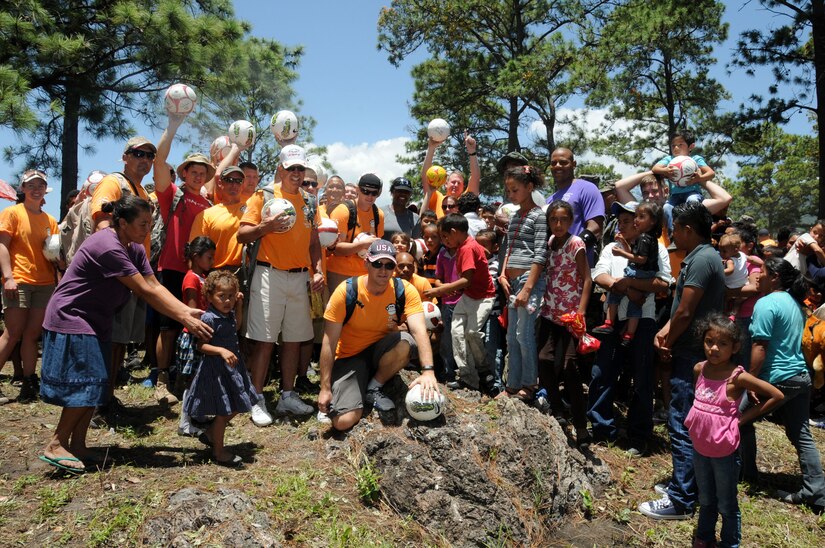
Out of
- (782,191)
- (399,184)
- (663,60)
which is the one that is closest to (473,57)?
(663,60)

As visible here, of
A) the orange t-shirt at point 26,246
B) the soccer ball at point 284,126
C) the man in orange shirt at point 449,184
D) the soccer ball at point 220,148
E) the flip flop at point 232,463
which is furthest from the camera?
the man in orange shirt at point 449,184

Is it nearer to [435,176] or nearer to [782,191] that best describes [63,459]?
[435,176]

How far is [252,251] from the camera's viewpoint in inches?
231

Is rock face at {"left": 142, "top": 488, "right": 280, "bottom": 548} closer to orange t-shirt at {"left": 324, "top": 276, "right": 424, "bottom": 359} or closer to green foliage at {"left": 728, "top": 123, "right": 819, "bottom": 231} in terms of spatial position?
orange t-shirt at {"left": 324, "top": 276, "right": 424, "bottom": 359}

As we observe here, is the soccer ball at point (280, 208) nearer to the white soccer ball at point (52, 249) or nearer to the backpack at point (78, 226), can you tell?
the backpack at point (78, 226)

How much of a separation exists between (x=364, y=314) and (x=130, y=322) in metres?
2.28

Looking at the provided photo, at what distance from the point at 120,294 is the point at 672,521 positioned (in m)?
→ 4.63

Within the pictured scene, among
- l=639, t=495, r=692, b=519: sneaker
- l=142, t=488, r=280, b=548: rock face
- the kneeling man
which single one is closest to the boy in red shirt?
the kneeling man

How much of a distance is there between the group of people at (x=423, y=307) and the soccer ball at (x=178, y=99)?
0.44 metres

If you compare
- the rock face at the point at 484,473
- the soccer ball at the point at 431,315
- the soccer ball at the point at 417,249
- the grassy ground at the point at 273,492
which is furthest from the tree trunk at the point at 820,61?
the rock face at the point at 484,473

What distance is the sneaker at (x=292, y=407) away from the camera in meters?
5.75

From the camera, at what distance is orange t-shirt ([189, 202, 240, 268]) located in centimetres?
604

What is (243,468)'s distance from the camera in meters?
4.80

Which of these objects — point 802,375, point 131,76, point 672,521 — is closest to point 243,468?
point 672,521
